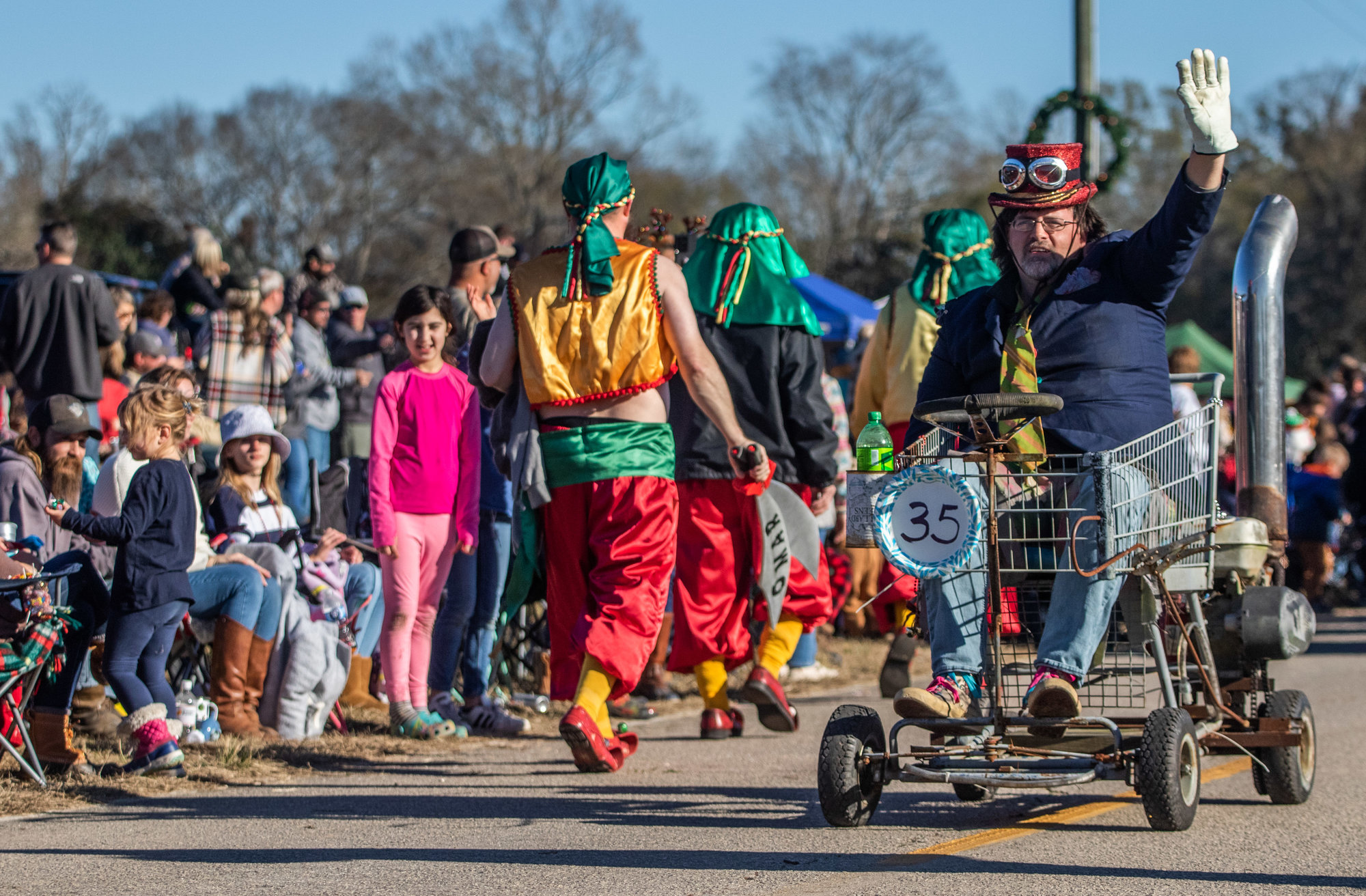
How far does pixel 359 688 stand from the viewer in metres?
7.74

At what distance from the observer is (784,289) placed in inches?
286

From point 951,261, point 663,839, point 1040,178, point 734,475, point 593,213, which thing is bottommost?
point 663,839

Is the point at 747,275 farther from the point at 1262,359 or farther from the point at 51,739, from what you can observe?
the point at 51,739

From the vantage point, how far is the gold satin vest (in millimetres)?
5641

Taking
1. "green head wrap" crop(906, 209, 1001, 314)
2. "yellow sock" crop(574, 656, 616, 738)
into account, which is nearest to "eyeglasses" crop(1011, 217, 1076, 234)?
"yellow sock" crop(574, 656, 616, 738)

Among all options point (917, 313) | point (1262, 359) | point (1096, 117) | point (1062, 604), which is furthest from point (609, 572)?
point (1096, 117)

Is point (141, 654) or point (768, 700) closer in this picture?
point (141, 654)

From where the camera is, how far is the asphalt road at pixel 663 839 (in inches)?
156

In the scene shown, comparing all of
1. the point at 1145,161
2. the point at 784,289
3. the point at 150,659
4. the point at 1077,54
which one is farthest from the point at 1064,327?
the point at 1145,161

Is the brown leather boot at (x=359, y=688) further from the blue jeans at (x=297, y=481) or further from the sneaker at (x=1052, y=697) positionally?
the sneaker at (x=1052, y=697)

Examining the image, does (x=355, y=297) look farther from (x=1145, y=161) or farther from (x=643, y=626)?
(x=1145, y=161)

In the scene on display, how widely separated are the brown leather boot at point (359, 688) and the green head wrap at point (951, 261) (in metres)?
3.47

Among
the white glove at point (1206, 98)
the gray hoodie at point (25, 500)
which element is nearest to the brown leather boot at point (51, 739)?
the gray hoodie at point (25, 500)

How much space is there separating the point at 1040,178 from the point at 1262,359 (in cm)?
157
